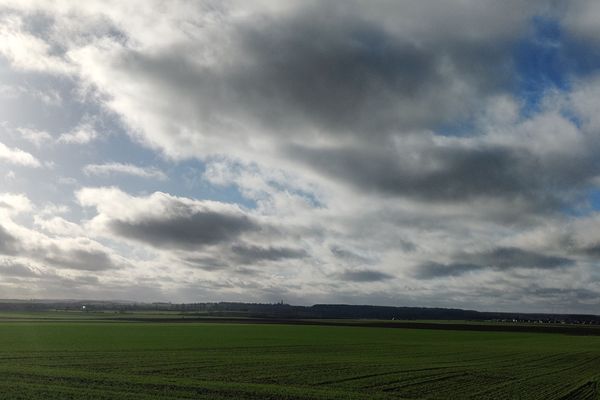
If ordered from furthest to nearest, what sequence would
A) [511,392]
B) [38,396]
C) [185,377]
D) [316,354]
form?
[316,354] < [185,377] < [511,392] < [38,396]

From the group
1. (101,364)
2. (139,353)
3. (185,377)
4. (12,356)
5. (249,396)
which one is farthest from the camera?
(139,353)

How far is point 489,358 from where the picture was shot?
181 feet

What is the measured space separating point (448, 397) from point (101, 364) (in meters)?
26.3

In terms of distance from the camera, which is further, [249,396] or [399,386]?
[399,386]

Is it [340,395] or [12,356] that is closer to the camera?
[340,395]

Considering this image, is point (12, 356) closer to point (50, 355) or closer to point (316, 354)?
point (50, 355)

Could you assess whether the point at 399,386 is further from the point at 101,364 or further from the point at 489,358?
the point at 489,358

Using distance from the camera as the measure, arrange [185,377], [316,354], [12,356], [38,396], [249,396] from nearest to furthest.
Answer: [38,396] < [249,396] < [185,377] < [12,356] < [316,354]

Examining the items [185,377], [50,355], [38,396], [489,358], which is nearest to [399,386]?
[185,377]

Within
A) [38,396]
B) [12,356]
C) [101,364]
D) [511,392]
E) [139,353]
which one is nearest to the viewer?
[38,396]

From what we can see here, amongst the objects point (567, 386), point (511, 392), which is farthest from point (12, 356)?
point (567, 386)

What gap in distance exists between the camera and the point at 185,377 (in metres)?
34.0

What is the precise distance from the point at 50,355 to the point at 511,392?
3798 cm

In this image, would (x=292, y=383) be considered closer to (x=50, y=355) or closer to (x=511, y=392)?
(x=511, y=392)
